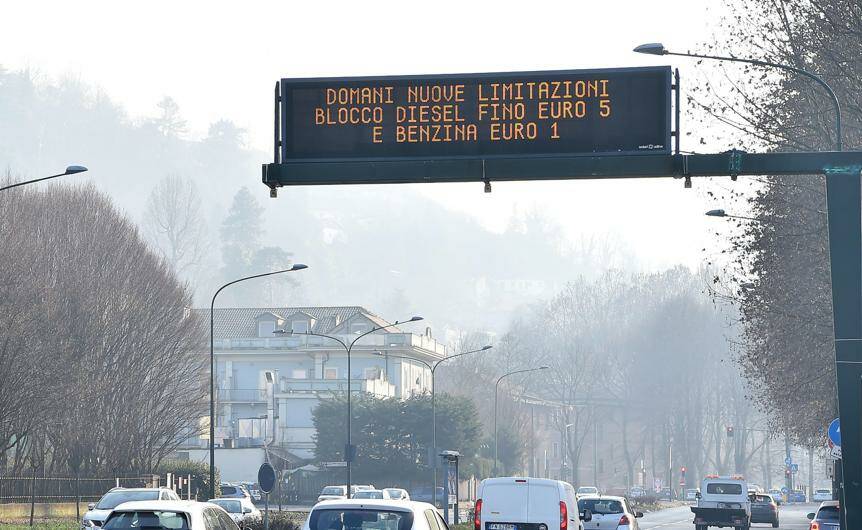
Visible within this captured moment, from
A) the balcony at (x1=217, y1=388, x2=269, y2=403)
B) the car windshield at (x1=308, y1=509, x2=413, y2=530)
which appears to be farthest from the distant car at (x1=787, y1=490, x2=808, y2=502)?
the car windshield at (x1=308, y1=509, x2=413, y2=530)

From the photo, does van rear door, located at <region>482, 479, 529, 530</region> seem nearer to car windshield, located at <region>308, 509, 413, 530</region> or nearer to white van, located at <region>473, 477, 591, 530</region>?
white van, located at <region>473, 477, 591, 530</region>

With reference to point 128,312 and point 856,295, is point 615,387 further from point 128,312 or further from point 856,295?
point 856,295

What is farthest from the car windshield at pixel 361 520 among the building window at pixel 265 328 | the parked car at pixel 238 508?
the building window at pixel 265 328

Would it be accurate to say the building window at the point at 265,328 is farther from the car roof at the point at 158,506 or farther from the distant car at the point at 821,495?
the car roof at the point at 158,506

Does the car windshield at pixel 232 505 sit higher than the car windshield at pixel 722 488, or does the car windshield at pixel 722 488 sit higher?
the car windshield at pixel 722 488

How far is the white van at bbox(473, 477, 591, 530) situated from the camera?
1054 inches

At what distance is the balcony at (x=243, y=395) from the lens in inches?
4651

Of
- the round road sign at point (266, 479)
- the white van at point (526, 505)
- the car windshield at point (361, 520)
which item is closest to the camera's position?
the car windshield at point (361, 520)

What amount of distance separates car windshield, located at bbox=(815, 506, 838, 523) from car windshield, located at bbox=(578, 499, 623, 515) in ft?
17.3

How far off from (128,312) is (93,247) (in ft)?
11.3

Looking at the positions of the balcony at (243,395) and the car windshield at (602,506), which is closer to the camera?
the car windshield at (602,506)

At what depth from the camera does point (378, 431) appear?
309 feet

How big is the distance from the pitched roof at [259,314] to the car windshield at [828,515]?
85882mm

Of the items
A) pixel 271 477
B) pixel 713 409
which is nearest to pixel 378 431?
pixel 713 409
